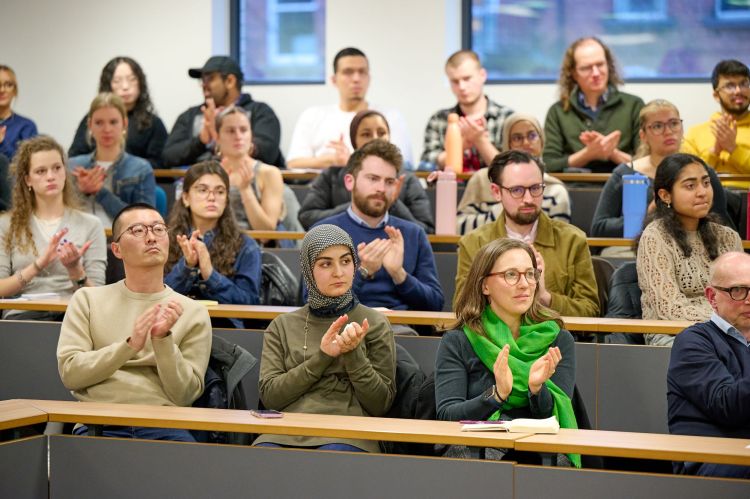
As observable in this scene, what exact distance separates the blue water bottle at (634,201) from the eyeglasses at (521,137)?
1.90 feet

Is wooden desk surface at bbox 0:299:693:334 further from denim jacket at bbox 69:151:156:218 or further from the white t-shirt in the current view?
the white t-shirt

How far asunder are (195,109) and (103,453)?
408 centimetres

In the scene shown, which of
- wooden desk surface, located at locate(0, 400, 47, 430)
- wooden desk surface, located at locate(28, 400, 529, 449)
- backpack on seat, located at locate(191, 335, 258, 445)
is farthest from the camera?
backpack on seat, located at locate(191, 335, 258, 445)

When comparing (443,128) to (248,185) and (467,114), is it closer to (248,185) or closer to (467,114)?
(467,114)

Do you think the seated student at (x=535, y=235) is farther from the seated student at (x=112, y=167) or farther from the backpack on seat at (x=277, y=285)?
the seated student at (x=112, y=167)

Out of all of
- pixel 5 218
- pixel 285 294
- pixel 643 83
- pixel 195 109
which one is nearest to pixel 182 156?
pixel 195 109

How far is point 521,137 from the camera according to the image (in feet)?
17.6

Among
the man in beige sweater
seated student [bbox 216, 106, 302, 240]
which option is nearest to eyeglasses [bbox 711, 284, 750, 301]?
the man in beige sweater

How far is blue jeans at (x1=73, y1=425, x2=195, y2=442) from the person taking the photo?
3.11 meters

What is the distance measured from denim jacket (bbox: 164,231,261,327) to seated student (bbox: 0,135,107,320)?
492 millimetres

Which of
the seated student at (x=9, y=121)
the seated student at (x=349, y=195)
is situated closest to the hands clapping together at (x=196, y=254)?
the seated student at (x=349, y=195)

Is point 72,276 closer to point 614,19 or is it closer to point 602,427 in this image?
point 602,427

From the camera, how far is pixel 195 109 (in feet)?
21.7

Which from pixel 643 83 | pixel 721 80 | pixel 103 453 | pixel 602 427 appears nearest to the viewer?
pixel 103 453
